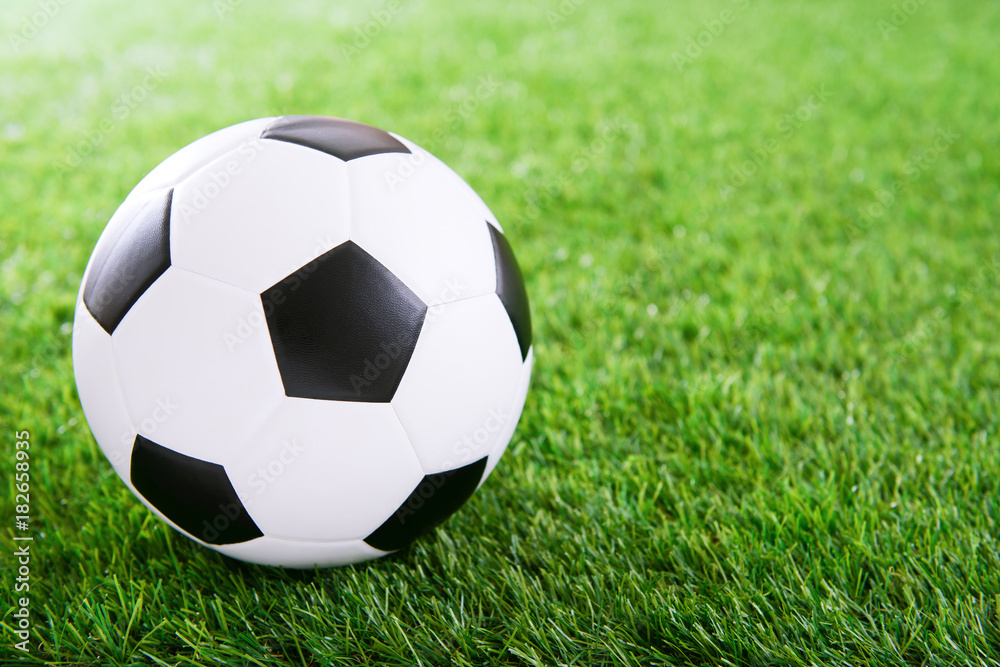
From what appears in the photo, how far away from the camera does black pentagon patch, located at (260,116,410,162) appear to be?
1.73 m

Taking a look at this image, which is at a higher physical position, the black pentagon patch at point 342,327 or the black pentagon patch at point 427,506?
the black pentagon patch at point 342,327

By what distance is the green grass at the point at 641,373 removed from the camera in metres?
1.74

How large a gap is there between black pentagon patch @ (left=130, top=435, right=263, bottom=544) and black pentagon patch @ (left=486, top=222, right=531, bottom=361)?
0.75 m

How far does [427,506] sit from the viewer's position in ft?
5.65

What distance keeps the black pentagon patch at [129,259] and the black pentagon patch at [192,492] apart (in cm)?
31

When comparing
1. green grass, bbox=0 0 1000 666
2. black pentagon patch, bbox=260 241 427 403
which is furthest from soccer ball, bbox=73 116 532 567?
green grass, bbox=0 0 1000 666

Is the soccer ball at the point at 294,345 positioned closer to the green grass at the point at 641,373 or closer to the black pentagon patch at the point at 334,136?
the black pentagon patch at the point at 334,136

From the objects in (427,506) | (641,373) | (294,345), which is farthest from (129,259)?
(641,373)

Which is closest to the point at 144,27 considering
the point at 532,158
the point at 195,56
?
the point at 195,56

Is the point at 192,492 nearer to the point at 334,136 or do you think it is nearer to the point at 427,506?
the point at 427,506

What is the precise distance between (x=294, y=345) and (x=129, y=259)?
46 centimetres

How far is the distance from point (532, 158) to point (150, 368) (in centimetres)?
320

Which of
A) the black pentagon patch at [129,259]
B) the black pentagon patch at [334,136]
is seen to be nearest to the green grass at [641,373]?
the black pentagon patch at [129,259]

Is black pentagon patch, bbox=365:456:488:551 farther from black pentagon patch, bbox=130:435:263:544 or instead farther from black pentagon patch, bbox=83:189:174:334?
black pentagon patch, bbox=83:189:174:334
